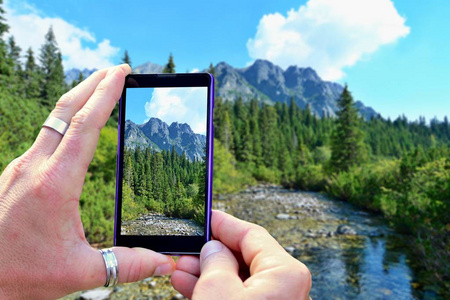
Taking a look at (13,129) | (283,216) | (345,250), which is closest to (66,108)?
(345,250)

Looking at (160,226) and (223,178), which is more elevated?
(160,226)

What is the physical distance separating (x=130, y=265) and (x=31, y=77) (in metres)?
46.2

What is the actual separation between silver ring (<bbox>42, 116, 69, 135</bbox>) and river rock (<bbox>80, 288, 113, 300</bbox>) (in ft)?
19.4

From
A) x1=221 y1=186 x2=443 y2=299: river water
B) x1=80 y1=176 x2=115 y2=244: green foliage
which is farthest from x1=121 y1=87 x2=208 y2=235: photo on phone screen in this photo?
x1=80 y1=176 x2=115 y2=244: green foliage

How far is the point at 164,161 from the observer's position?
1.82m

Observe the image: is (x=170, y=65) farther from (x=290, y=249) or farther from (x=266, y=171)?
(x=290, y=249)

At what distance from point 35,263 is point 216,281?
31.8 inches

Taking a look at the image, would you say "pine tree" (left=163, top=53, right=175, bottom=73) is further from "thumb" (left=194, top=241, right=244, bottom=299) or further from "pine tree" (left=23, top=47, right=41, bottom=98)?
"thumb" (left=194, top=241, right=244, bottom=299)

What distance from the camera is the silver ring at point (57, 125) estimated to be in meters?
1.37

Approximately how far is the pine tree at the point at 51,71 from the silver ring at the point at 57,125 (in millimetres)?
41937

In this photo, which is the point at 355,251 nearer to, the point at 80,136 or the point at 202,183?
the point at 202,183

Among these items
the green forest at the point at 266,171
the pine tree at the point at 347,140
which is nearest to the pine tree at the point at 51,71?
the green forest at the point at 266,171

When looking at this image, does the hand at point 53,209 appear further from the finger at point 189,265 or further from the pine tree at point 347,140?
the pine tree at point 347,140

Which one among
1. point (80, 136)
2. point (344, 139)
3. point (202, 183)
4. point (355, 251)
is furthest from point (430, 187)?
point (344, 139)
